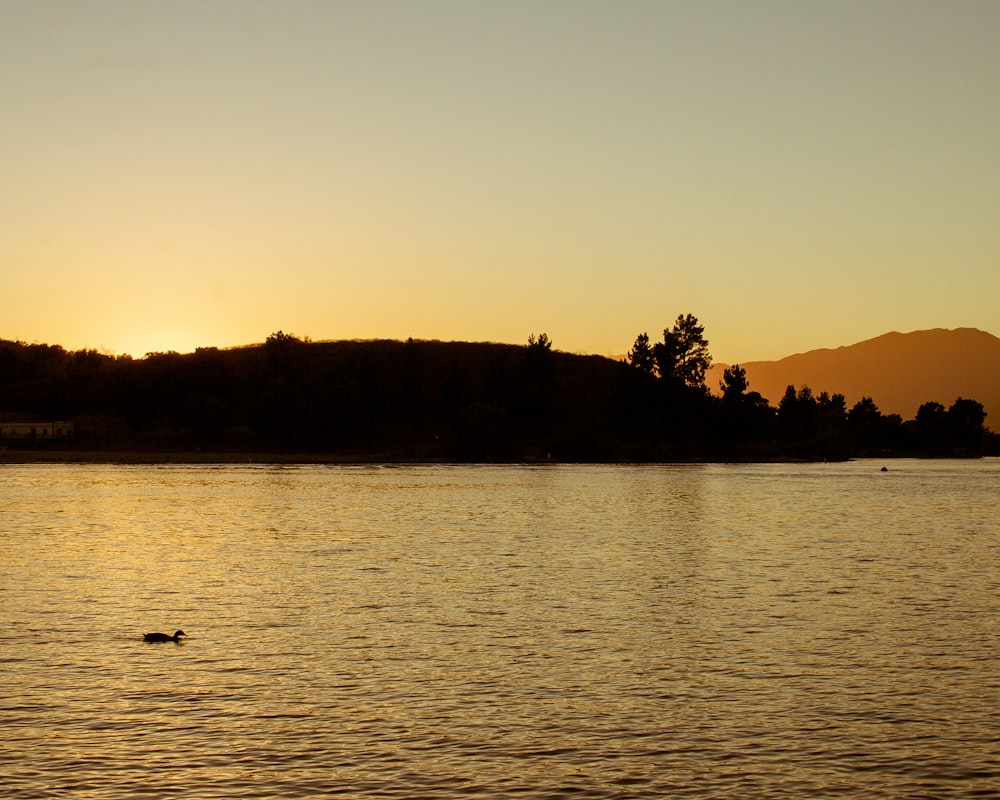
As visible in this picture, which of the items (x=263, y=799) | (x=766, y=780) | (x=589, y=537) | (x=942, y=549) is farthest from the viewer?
(x=589, y=537)

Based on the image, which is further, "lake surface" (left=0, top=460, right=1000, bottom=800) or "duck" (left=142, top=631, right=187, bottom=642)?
"duck" (left=142, top=631, right=187, bottom=642)

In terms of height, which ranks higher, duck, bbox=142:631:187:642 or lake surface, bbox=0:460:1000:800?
duck, bbox=142:631:187:642

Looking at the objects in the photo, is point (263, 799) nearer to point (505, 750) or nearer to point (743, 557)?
point (505, 750)

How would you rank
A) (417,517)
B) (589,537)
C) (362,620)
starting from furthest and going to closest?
(417,517) → (589,537) → (362,620)

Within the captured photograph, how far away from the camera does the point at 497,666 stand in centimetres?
2720

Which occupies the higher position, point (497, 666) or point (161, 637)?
point (161, 637)

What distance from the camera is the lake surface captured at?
63.0ft

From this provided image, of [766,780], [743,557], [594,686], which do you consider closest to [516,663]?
[594,686]

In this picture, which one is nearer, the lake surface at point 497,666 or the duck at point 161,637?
the lake surface at point 497,666

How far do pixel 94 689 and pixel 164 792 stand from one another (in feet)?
25.1

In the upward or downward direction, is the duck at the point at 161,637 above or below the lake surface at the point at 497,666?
above

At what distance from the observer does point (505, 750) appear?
20.3 m

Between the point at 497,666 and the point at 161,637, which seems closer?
the point at 497,666

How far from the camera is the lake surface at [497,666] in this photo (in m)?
19.2
